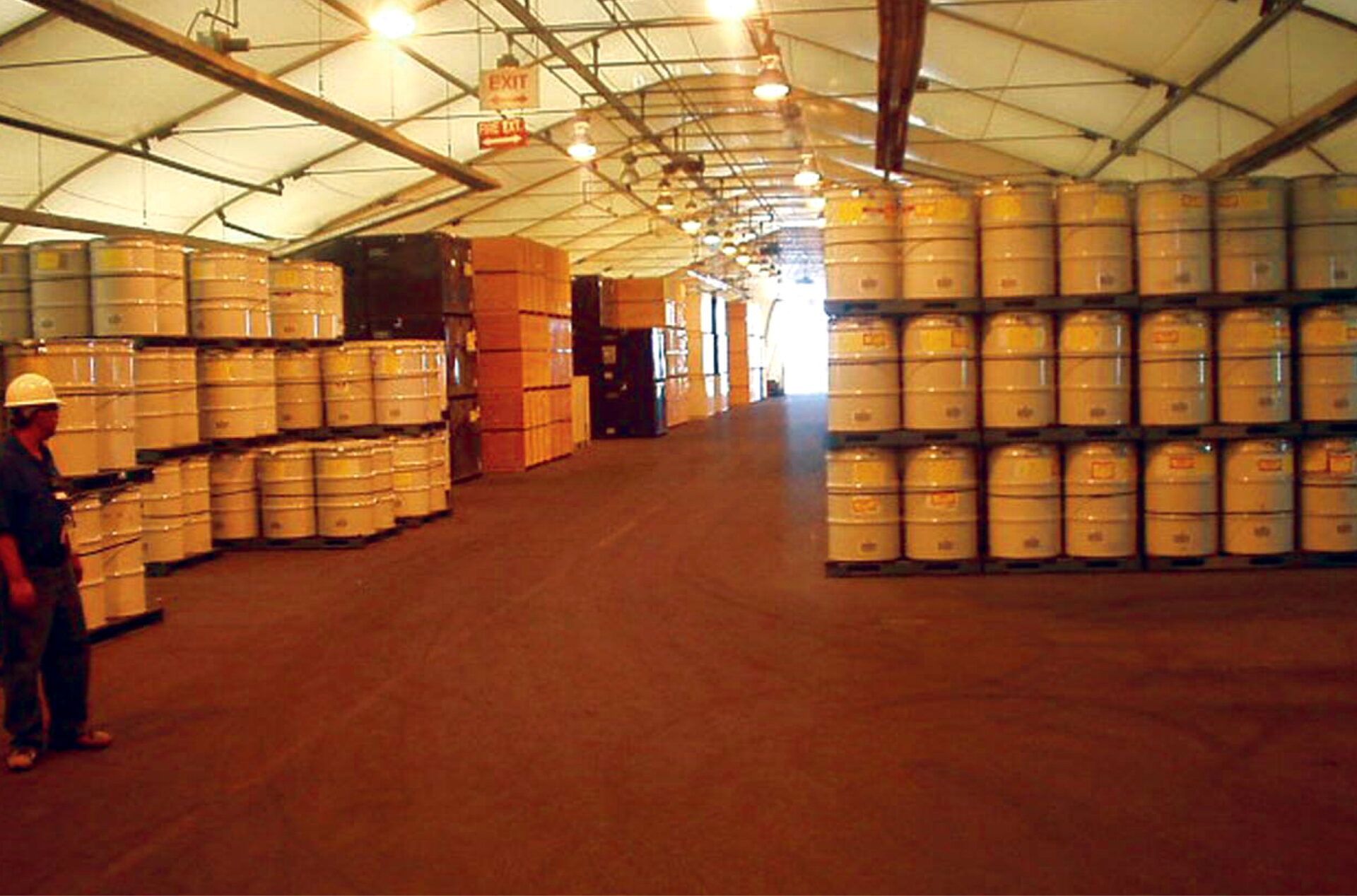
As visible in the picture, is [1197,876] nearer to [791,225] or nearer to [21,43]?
[21,43]

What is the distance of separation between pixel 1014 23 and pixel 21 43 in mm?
12279

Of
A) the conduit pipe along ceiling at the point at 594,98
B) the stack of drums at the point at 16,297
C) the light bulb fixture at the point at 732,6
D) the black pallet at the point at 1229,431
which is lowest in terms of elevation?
the black pallet at the point at 1229,431

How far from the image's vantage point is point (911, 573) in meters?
10.6

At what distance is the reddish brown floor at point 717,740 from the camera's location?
485 cm

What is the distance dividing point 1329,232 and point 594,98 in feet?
59.3

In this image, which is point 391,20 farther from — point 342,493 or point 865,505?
point 865,505

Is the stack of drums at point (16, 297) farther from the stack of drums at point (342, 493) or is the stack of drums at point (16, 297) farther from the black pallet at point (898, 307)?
the black pallet at point (898, 307)

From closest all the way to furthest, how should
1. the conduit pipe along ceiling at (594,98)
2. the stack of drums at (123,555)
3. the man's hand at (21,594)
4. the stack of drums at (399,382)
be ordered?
the man's hand at (21,594) → the stack of drums at (123,555) → the stack of drums at (399,382) → the conduit pipe along ceiling at (594,98)

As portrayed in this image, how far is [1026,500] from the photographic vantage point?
10.3 metres

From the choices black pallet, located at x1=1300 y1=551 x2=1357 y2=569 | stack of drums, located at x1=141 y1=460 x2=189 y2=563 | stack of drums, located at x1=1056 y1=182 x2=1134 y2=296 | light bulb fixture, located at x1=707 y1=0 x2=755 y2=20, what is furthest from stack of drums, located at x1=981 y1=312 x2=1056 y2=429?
stack of drums, located at x1=141 y1=460 x2=189 y2=563

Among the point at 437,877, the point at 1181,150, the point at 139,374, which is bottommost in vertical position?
the point at 437,877

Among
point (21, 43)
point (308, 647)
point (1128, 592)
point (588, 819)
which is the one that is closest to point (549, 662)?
point (308, 647)

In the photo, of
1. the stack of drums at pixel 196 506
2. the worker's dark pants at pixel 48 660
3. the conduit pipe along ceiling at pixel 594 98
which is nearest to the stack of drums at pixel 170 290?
the stack of drums at pixel 196 506

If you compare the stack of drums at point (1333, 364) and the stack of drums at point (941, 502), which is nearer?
the stack of drums at point (1333, 364)
